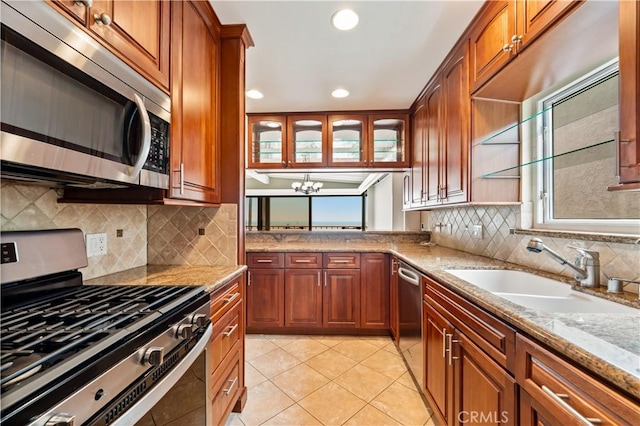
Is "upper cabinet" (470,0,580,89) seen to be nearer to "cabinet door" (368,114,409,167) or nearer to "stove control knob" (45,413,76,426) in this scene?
"cabinet door" (368,114,409,167)

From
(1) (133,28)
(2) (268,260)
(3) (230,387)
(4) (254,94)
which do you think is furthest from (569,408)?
(4) (254,94)

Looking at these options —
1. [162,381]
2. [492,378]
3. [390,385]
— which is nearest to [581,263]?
[492,378]

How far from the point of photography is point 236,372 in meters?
1.66

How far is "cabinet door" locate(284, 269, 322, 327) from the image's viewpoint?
279cm

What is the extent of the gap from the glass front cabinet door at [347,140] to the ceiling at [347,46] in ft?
0.95

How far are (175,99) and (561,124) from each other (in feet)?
7.01

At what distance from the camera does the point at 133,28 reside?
3.58 feet

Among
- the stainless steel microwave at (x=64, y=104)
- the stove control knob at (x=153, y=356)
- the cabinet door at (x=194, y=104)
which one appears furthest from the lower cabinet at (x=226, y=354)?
the stainless steel microwave at (x=64, y=104)

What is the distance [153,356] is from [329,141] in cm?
258

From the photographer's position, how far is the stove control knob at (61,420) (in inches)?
22.1

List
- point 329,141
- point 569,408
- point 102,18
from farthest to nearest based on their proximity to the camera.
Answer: point 329,141
point 102,18
point 569,408

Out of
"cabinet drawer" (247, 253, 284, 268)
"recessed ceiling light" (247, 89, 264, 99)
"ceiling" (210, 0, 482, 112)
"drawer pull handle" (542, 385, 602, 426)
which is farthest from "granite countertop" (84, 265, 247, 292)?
"recessed ceiling light" (247, 89, 264, 99)

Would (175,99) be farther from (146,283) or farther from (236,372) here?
(236,372)

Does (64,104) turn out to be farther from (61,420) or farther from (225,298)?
(225,298)
